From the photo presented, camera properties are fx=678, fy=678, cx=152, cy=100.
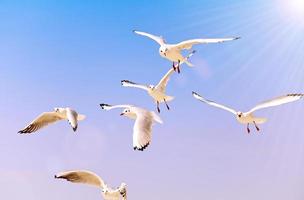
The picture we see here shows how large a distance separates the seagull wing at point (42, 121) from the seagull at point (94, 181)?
240 cm

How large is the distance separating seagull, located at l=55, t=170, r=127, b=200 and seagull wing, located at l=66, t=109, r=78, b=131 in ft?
3.57

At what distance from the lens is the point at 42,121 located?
16.8m

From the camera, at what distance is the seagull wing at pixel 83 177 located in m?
14.5

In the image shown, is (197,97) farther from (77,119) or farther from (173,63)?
(77,119)

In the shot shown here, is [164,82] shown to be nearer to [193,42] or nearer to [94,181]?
[193,42]

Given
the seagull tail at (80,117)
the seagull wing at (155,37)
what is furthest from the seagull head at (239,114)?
the seagull tail at (80,117)

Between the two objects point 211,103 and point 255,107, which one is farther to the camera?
point 211,103

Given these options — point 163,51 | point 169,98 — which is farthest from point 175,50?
point 169,98

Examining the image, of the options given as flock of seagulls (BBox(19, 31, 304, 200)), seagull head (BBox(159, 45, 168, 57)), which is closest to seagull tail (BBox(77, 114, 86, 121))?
flock of seagulls (BBox(19, 31, 304, 200))

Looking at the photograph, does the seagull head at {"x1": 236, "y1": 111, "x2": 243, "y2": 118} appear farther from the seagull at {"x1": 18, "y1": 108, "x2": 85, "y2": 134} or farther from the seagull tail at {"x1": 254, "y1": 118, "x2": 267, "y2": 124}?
the seagull at {"x1": 18, "y1": 108, "x2": 85, "y2": 134}

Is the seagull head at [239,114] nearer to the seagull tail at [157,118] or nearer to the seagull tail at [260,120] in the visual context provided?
the seagull tail at [260,120]

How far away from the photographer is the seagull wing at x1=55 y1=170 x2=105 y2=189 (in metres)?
14.5

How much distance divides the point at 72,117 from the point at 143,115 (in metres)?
1.62

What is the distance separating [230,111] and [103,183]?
5189 mm
